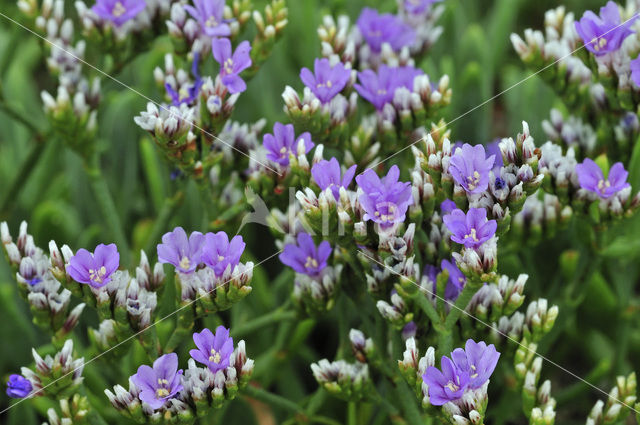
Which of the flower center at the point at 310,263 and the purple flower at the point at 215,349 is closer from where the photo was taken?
the purple flower at the point at 215,349

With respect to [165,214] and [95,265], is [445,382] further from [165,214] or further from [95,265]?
[165,214]

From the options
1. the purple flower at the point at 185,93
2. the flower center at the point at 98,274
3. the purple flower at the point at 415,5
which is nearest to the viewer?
the flower center at the point at 98,274

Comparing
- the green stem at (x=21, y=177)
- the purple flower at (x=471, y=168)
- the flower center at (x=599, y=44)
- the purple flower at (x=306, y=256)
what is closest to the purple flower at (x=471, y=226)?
the purple flower at (x=471, y=168)

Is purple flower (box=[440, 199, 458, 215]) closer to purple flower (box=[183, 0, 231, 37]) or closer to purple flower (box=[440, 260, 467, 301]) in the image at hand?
purple flower (box=[440, 260, 467, 301])

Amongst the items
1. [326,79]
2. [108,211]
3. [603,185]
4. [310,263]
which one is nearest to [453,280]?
[310,263]

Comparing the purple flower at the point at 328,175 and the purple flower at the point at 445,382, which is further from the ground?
the purple flower at the point at 328,175

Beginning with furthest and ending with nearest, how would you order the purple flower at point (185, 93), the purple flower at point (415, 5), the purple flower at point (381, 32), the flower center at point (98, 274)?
the purple flower at point (415, 5)
the purple flower at point (381, 32)
the purple flower at point (185, 93)
the flower center at point (98, 274)

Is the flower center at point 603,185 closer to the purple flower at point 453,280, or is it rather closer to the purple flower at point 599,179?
the purple flower at point 599,179

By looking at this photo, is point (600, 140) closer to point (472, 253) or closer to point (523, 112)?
point (523, 112)

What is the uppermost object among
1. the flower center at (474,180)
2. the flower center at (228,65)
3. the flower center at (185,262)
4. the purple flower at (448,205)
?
the flower center at (228,65)
